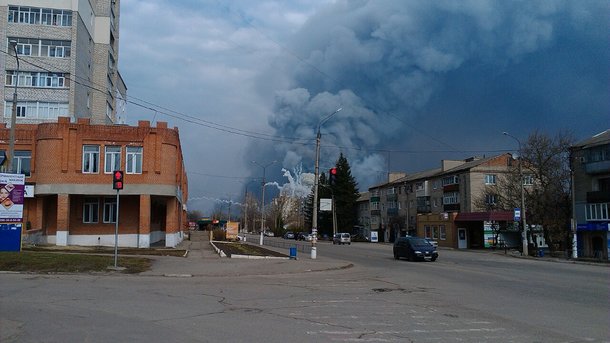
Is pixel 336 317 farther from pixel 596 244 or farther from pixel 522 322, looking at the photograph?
pixel 596 244

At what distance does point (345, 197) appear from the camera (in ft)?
339

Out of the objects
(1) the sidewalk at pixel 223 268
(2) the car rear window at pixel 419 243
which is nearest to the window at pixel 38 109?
(1) the sidewalk at pixel 223 268

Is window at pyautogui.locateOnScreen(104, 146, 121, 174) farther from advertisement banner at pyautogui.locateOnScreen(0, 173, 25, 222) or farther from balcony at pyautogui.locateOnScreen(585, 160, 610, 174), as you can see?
balcony at pyautogui.locateOnScreen(585, 160, 610, 174)

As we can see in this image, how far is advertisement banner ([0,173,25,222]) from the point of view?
25578mm

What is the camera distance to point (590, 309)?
1290 cm

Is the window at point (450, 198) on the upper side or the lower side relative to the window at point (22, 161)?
lower

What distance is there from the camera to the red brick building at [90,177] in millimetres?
39750

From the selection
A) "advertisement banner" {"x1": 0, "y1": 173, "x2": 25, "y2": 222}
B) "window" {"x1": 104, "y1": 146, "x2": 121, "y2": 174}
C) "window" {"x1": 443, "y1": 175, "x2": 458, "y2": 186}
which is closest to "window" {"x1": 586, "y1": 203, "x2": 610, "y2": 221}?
"window" {"x1": 443, "y1": 175, "x2": 458, "y2": 186}

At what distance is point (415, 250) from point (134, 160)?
882 inches

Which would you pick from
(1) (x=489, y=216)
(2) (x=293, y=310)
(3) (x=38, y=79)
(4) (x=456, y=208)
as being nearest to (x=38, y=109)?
(3) (x=38, y=79)

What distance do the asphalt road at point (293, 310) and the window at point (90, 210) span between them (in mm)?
24269

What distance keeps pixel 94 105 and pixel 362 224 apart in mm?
62401

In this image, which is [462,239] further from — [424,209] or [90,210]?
[90,210]

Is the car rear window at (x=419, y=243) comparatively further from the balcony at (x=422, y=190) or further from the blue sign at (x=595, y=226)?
the balcony at (x=422, y=190)
